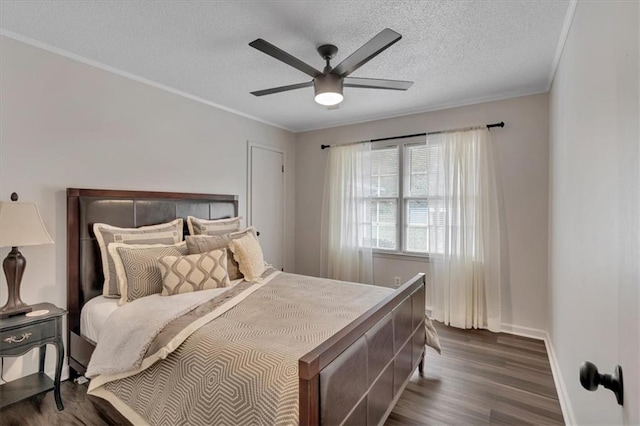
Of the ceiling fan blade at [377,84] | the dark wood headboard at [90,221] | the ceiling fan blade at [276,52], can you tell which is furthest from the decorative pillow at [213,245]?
the ceiling fan blade at [377,84]

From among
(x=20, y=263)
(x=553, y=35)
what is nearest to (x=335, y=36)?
(x=553, y=35)

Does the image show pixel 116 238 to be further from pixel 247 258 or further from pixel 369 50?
pixel 369 50

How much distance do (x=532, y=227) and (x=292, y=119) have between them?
10.6 feet

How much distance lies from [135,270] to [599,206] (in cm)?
282

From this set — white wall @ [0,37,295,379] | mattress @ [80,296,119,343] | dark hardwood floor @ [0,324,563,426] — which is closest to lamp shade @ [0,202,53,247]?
white wall @ [0,37,295,379]

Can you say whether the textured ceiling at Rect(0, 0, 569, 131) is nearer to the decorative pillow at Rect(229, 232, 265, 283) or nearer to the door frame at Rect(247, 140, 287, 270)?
the door frame at Rect(247, 140, 287, 270)

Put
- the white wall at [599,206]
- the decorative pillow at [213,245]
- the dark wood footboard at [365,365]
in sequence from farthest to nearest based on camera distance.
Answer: the decorative pillow at [213,245] < the dark wood footboard at [365,365] < the white wall at [599,206]

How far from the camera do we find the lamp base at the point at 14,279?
A: 2.07 m

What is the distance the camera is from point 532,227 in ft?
10.8

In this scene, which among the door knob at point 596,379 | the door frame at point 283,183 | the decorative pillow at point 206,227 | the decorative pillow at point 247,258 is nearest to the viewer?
the door knob at point 596,379

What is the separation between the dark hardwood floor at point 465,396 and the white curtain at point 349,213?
1.58 meters

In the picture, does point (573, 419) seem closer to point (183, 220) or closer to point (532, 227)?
point (532, 227)

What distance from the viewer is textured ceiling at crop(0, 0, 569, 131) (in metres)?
1.94

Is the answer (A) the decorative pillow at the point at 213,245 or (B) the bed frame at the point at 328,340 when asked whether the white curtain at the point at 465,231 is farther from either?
(A) the decorative pillow at the point at 213,245
